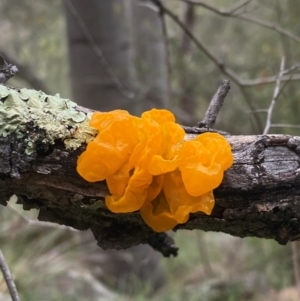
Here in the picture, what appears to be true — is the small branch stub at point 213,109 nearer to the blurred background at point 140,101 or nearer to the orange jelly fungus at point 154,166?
the orange jelly fungus at point 154,166

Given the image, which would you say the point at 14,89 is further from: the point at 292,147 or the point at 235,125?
the point at 235,125

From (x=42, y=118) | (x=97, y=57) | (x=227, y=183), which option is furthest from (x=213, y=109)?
(x=97, y=57)

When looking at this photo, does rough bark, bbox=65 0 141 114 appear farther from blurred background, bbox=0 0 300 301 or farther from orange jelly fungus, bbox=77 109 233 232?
orange jelly fungus, bbox=77 109 233 232

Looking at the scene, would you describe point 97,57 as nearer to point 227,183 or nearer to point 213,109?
point 213,109

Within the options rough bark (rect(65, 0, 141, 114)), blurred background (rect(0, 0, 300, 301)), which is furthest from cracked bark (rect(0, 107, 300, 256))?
rough bark (rect(65, 0, 141, 114))

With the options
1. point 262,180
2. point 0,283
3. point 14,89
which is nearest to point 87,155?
point 14,89

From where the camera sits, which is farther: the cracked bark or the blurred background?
the blurred background
